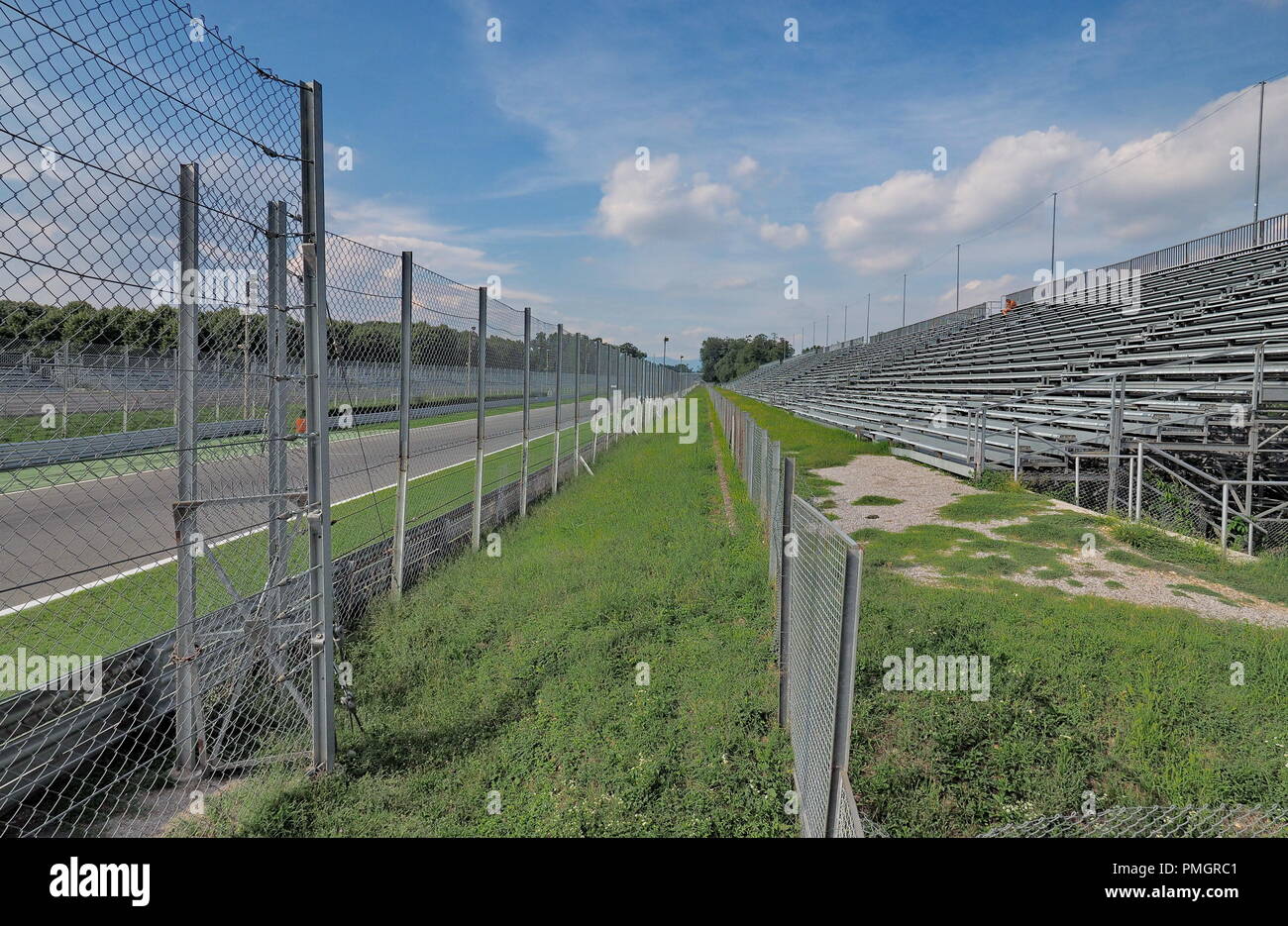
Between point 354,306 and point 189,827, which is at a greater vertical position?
point 354,306

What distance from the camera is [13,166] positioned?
78.6 inches

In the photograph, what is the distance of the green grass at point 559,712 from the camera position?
3016mm

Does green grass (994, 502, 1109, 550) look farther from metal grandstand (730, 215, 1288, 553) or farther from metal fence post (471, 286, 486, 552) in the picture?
metal fence post (471, 286, 486, 552)

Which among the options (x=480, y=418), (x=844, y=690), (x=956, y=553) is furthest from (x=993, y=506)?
(x=844, y=690)

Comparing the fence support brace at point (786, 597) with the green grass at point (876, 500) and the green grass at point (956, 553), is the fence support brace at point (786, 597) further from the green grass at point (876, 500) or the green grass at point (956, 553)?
the green grass at point (876, 500)

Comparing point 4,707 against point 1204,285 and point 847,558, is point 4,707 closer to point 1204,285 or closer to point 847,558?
point 847,558

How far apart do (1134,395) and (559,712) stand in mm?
15151

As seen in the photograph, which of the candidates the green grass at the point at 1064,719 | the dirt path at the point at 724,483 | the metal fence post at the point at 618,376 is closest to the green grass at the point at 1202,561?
the green grass at the point at 1064,719

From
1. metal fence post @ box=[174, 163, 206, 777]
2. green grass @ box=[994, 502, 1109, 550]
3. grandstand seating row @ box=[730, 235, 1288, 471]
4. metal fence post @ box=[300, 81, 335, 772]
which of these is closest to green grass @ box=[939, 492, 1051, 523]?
green grass @ box=[994, 502, 1109, 550]

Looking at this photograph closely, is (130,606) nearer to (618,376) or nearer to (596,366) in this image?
(596,366)

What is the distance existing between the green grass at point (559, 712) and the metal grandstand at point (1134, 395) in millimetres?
6918

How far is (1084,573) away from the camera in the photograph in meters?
7.09
